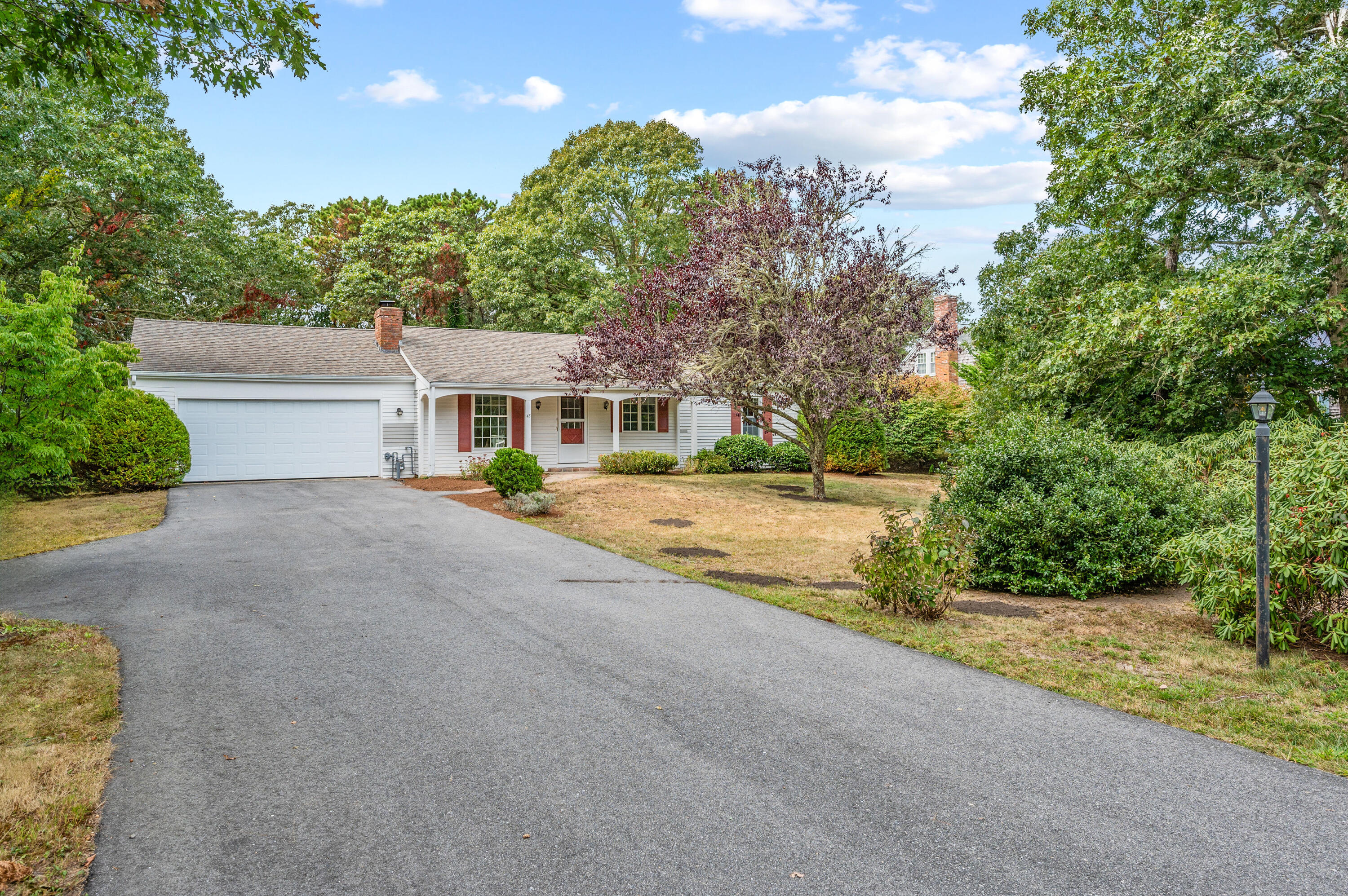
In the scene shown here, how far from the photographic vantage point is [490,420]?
2002 cm

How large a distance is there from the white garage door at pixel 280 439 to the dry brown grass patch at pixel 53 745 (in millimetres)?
12697

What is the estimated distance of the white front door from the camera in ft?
69.4

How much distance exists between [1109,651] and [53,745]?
22.0 ft

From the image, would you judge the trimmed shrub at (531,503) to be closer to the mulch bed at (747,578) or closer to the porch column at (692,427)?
the mulch bed at (747,578)

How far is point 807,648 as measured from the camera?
18.0ft

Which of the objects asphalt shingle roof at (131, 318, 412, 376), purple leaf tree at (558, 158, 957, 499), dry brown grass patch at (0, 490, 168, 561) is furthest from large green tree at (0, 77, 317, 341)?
purple leaf tree at (558, 158, 957, 499)

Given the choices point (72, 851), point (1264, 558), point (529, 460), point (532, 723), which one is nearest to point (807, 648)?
point (532, 723)

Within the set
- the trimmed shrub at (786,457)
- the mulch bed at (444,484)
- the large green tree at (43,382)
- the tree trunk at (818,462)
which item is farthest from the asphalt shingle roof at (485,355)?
the large green tree at (43,382)

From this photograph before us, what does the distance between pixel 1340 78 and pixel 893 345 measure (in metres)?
7.07

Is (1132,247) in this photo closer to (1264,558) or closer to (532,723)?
(1264,558)

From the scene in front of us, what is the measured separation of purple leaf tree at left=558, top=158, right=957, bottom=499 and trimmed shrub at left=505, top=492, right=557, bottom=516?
357 cm

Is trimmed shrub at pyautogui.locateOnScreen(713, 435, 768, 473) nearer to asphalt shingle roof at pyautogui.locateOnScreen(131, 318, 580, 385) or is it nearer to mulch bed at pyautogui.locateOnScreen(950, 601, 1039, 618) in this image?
asphalt shingle roof at pyautogui.locateOnScreen(131, 318, 580, 385)

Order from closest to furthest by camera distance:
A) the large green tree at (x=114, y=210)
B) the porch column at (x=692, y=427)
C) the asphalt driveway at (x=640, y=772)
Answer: the asphalt driveway at (x=640, y=772), the large green tree at (x=114, y=210), the porch column at (x=692, y=427)

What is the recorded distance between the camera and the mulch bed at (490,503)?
12750mm
